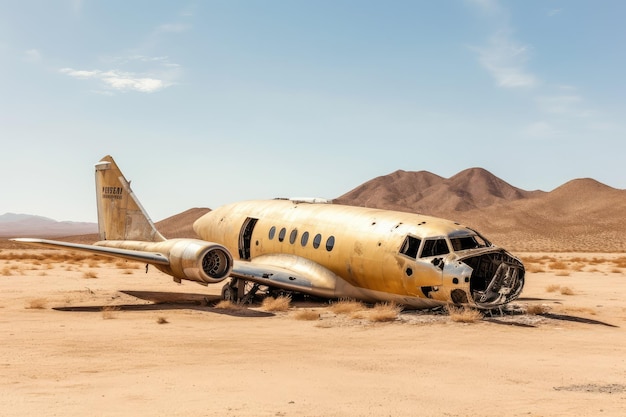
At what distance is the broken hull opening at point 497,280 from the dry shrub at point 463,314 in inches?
15.0

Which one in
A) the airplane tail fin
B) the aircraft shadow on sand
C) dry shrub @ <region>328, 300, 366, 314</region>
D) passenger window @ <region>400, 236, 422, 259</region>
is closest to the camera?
passenger window @ <region>400, 236, 422, 259</region>

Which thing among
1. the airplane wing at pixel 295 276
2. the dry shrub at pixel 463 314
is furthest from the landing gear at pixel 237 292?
the dry shrub at pixel 463 314

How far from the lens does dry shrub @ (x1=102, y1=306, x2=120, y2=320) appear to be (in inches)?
753

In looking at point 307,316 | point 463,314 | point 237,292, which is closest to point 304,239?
point 237,292

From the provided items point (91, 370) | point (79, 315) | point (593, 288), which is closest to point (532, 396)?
point (91, 370)

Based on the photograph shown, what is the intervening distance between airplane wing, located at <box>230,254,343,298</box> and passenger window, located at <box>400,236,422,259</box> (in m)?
3.04

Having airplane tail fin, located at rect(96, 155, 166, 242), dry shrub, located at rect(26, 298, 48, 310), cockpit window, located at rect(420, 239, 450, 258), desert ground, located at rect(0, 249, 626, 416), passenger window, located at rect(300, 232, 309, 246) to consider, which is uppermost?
airplane tail fin, located at rect(96, 155, 166, 242)

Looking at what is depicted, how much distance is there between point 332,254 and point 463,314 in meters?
5.14

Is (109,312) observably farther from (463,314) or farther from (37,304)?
(463,314)

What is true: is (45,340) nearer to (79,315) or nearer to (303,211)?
(79,315)

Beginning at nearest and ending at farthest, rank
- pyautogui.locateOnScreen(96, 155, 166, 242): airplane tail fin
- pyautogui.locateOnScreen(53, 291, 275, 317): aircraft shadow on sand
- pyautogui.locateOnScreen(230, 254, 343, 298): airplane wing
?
pyautogui.locateOnScreen(53, 291, 275, 317): aircraft shadow on sand
pyautogui.locateOnScreen(230, 254, 343, 298): airplane wing
pyautogui.locateOnScreen(96, 155, 166, 242): airplane tail fin

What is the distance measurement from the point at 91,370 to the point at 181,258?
28.7 feet

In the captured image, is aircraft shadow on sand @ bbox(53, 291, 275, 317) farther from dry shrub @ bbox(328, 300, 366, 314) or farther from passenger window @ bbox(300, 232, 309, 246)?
passenger window @ bbox(300, 232, 309, 246)

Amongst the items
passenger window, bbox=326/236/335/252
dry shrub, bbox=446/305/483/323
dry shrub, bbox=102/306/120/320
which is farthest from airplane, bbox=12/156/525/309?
dry shrub, bbox=102/306/120/320
